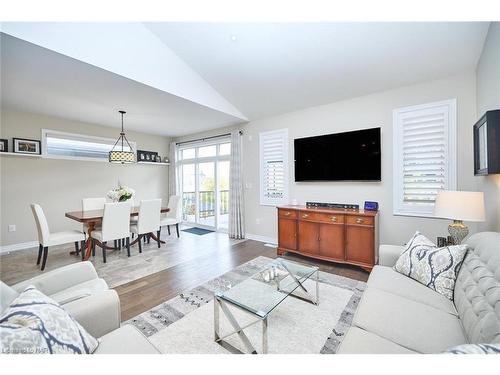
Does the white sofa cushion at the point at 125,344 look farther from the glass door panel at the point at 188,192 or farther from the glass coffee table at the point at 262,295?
the glass door panel at the point at 188,192

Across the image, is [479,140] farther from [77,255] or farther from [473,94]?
[77,255]

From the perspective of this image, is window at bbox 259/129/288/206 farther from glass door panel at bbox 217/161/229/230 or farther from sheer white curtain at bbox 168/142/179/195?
sheer white curtain at bbox 168/142/179/195

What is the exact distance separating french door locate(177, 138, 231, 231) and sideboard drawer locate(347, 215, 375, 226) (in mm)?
3183

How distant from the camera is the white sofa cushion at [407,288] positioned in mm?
1428

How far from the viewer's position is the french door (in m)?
5.43

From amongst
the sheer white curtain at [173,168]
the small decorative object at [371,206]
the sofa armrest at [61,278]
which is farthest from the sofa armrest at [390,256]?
the sheer white curtain at [173,168]

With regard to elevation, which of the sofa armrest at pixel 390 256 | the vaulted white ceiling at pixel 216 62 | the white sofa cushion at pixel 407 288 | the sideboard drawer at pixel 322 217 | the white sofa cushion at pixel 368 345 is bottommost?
the white sofa cushion at pixel 368 345

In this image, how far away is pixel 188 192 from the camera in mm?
6191

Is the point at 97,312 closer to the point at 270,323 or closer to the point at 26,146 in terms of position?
the point at 270,323

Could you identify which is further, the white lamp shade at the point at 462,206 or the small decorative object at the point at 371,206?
the small decorative object at the point at 371,206

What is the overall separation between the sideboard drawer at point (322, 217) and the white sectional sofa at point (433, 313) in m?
1.37

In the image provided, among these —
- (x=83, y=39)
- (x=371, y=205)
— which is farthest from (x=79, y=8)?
(x=371, y=205)

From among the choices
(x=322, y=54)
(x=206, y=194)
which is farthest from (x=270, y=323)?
(x=206, y=194)

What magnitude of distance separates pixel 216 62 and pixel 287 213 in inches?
102
